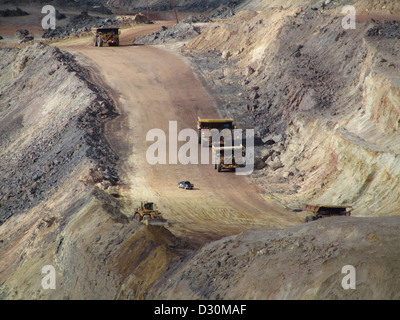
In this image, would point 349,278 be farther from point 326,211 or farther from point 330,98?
point 330,98

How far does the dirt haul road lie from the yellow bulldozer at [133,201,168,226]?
56 centimetres

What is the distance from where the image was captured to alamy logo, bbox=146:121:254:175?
113ft

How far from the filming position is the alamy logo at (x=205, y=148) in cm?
3450

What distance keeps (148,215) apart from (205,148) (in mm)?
12416

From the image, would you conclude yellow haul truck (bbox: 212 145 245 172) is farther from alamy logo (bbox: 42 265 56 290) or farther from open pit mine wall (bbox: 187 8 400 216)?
alamy logo (bbox: 42 265 56 290)

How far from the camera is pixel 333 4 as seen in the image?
53.1 m

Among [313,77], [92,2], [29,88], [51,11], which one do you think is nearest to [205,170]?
[313,77]

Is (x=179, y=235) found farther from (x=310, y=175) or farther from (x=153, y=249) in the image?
(x=310, y=175)

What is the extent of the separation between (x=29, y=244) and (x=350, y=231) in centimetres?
1585

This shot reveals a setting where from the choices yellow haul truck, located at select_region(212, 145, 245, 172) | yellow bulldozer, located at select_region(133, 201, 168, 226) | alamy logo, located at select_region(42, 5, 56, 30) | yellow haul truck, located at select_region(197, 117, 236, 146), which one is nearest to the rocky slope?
yellow bulldozer, located at select_region(133, 201, 168, 226)

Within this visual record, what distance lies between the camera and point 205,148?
123 feet

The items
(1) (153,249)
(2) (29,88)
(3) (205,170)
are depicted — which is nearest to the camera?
(1) (153,249)

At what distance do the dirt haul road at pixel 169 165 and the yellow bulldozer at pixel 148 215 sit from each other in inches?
22.1

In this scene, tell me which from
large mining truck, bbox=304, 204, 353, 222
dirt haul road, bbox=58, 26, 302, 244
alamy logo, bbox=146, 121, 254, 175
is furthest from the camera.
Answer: alamy logo, bbox=146, 121, 254, 175
